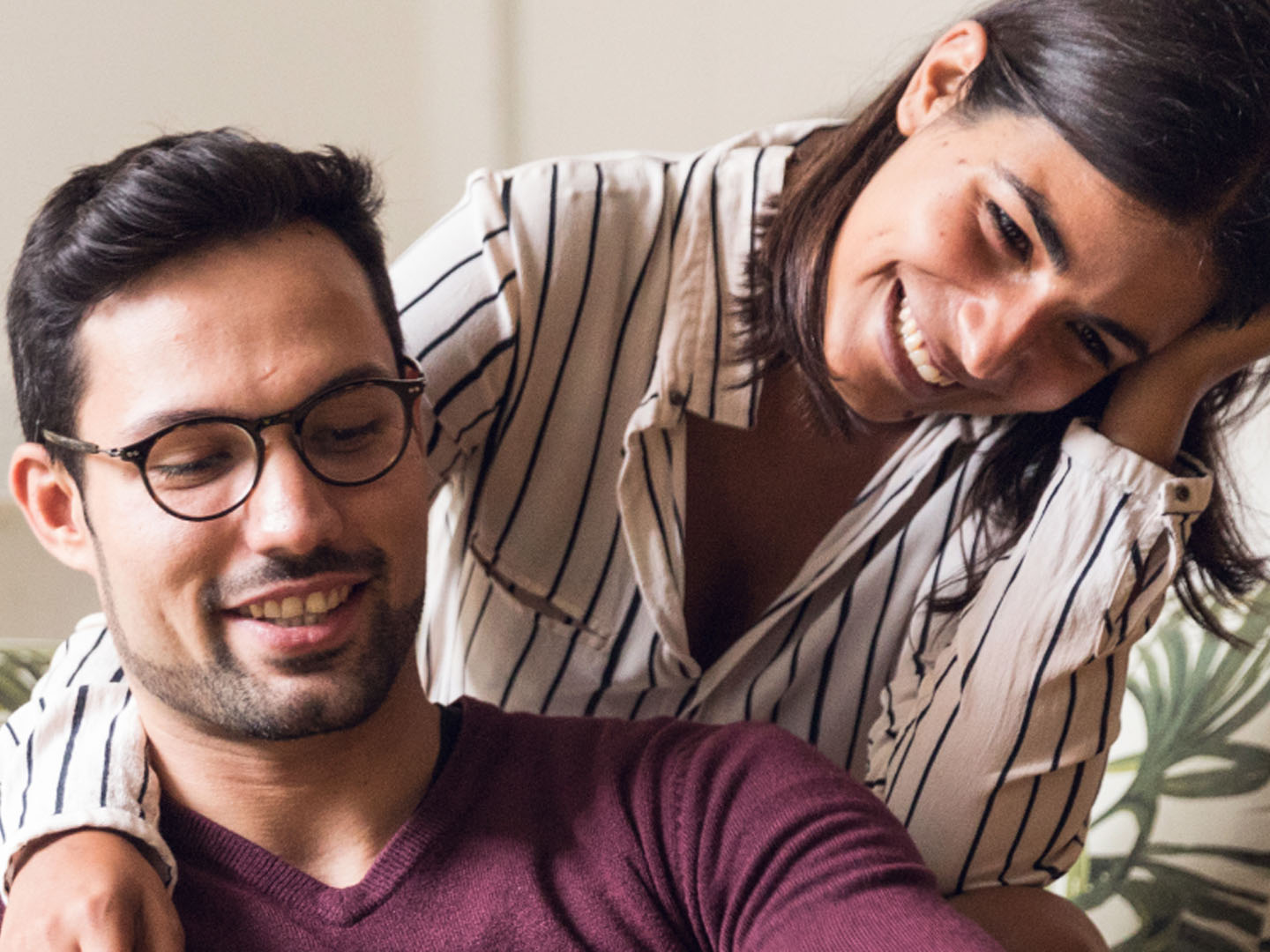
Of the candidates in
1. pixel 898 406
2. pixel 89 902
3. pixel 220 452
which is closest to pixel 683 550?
pixel 898 406

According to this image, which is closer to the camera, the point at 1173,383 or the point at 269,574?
the point at 269,574

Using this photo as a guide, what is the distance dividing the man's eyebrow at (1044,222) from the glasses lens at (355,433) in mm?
525

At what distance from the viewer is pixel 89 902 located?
3.12 feet

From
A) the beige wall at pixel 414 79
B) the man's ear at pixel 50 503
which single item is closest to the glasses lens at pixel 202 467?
the man's ear at pixel 50 503

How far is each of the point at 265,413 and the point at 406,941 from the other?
1.37ft

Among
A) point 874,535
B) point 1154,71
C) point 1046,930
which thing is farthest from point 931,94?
point 1046,930

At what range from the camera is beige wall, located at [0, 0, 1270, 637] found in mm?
2051

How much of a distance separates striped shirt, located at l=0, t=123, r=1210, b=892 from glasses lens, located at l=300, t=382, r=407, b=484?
0.48 feet

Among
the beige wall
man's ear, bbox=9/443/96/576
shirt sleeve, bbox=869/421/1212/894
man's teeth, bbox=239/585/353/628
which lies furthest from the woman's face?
the beige wall

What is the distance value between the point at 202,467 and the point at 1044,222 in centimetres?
67

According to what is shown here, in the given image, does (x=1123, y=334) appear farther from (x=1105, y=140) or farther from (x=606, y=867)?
(x=606, y=867)

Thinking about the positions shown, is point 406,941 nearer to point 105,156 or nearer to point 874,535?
point 874,535

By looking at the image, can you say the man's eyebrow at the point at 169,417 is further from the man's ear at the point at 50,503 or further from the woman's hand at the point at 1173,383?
the woman's hand at the point at 1173,383

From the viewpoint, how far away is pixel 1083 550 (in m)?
1.25
